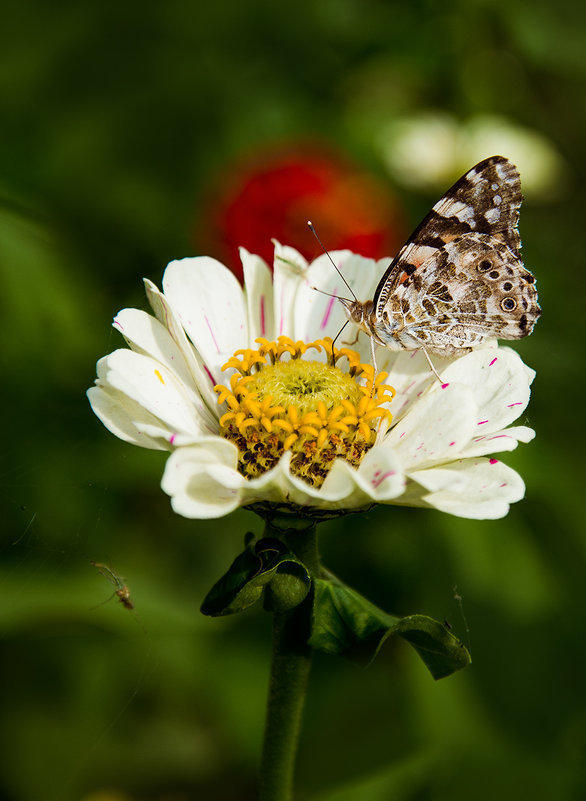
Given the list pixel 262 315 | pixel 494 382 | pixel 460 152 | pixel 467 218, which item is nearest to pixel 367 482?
pixel 494 382

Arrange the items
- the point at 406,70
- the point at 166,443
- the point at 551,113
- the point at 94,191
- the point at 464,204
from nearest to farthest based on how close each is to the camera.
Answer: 1. the point at 166,443
2. the point at 464,204
3. the point at 94,191
4. the point at 406,70
5. the point at 551,113

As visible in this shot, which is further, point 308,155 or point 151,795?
point 308,155

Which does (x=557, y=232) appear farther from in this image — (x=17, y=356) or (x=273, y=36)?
(x=17, y=356)

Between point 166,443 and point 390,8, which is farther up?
point 390,8

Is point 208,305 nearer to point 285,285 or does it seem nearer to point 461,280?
point 285,285

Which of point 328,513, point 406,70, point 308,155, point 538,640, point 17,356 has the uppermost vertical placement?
point 406,70

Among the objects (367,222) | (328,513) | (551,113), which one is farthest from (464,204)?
(551,113)

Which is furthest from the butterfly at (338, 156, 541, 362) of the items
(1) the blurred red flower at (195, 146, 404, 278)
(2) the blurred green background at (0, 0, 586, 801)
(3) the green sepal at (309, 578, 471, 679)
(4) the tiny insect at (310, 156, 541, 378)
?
(1) the blurred red flower at (195, 146, 404, 278)

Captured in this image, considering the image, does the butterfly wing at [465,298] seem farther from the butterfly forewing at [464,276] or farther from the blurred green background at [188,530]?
the blurred green background at [188,530]
